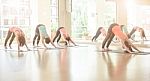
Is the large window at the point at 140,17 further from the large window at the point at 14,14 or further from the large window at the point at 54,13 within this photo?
the large window at the point at 54,13

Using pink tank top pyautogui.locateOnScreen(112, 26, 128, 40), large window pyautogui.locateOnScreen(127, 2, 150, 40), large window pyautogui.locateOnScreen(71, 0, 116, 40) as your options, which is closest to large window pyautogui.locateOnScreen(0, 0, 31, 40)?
large window pyautogui.locateOnScreen(71, 0, 116, 40)

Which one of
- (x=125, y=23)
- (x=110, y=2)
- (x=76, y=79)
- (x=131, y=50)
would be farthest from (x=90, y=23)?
(x=76, y=79)

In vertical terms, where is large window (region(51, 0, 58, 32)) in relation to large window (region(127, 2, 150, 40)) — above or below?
above

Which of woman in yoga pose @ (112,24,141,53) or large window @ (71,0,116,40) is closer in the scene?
woman in yoga pose @ (112,24,141,53)

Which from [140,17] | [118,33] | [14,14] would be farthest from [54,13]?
[118,33]

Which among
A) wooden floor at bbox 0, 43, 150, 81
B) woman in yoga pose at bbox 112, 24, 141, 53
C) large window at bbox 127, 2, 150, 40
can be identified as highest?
large window at bbox 127, 2, 150, 40

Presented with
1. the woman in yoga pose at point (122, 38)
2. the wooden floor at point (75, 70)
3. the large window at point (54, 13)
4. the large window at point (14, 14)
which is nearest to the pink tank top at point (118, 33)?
the woman in yoga pose at point (122, 38)

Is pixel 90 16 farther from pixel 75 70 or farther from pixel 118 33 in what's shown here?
pixel 75 70

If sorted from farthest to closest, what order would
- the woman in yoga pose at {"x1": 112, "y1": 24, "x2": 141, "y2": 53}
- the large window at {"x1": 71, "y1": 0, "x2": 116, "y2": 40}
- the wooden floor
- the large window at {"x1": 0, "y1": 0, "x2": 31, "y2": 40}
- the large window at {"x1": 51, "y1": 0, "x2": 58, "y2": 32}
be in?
the large window at {"x1": 51, "y1": 0, "x2": 58, "y2": 32} → the large window at {"x1": 0, "y1": 0, "x2": 31, "y2": 40} → the large window at {"x1": 71, "y1": 0, "x2": 116, "y2": 40} → the woman in yoga pose at {"x1": 112, "y1": 24, "x2": 141, "y2": 53} → the wooden floor

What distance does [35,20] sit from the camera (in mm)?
6879

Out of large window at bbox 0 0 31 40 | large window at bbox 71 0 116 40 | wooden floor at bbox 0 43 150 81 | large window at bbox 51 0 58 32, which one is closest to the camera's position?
wooden floor at bbox 0 43 150 81

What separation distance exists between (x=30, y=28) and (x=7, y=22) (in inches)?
20.9

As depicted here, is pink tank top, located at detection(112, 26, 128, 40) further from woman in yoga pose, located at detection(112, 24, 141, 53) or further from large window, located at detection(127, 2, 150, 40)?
large window, located at detection(127, 2, 150, 40)

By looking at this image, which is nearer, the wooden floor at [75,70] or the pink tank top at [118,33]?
the wooden floor at [75,70]
